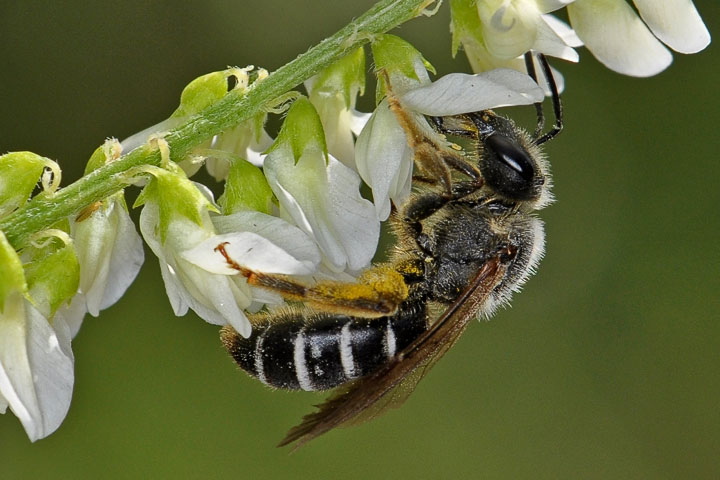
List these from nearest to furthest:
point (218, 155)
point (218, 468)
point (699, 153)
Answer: point (218, 155) < point (218, 468) < point (699, 153)

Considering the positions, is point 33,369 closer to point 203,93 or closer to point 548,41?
point 203,93

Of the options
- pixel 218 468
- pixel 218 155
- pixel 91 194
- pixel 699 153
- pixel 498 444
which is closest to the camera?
pixel 91 194

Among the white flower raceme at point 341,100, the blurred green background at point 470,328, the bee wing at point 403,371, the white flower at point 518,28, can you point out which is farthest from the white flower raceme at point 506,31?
the blurred green background at point 470,328

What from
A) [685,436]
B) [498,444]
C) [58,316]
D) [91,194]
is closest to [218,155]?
[91,194]

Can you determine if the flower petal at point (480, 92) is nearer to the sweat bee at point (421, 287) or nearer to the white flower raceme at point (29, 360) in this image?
the sweat bee at point (421, 287)

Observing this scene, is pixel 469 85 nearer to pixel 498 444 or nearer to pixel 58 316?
pixel 58 316

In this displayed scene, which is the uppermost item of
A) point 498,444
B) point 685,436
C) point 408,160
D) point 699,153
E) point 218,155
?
point 218,155
